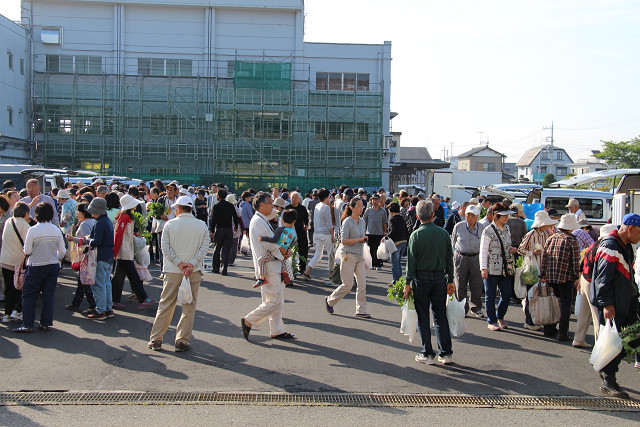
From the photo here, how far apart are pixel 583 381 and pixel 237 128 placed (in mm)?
35663

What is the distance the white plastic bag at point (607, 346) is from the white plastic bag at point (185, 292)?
184 inches

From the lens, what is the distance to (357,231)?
9.57m

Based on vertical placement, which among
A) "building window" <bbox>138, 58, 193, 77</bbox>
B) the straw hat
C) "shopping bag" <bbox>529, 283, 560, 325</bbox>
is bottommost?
"shopping bag" <bbox>529, 283, 560, 325</bbox>

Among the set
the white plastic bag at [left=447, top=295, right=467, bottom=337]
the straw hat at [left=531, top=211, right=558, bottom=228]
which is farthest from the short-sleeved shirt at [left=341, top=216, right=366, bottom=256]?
the straw hat at [left=531, top=211, right=558, bottom=228]

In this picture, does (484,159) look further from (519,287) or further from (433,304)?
(433,304)

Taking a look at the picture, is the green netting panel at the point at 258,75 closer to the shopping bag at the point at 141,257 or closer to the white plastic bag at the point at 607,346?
the shopping bag at the point at 141,257

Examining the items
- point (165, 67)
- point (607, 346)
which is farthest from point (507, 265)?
point (165, 67)

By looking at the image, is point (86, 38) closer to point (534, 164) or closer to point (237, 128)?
point (237, 128)

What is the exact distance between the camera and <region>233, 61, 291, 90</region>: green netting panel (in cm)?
4016

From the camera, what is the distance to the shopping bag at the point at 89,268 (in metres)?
8.91

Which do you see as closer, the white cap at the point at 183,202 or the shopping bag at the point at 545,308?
the white cap at the point at 183,202

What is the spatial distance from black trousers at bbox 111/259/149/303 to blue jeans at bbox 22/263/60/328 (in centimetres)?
150

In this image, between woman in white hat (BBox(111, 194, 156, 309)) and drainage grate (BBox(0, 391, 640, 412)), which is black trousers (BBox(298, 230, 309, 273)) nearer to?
woman in white hat (BBox(111, 194, 156, 309))

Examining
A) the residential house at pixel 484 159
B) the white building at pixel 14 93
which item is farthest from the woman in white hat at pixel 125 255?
the residential house at pixel 484 159
